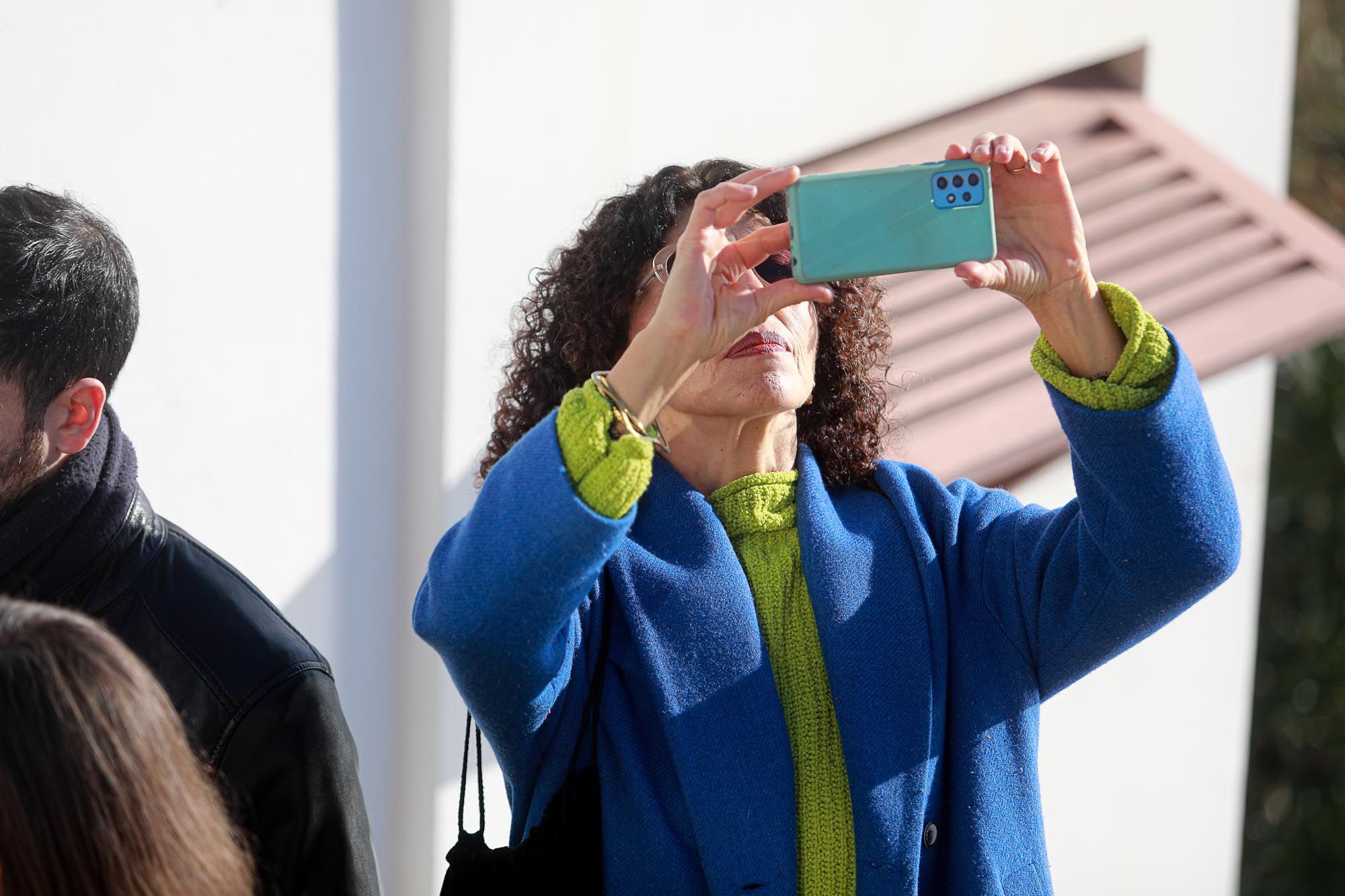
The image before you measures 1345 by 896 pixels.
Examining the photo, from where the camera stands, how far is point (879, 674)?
1.70 m

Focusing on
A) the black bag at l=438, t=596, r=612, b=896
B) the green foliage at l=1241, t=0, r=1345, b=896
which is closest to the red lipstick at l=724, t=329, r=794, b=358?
the black bag at l=438, t=596, r=612, b=896

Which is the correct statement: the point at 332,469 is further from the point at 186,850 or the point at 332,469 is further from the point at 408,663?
the point at 186,850

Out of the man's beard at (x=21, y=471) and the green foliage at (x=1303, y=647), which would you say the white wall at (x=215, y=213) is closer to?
the man's beard at (x=21, y=471)

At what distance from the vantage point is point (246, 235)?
97.5 inches

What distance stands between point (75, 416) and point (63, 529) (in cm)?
15

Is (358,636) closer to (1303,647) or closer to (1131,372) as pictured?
(1131,372)

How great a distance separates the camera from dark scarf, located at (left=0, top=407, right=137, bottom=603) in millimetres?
1673

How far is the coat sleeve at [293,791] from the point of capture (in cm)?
170

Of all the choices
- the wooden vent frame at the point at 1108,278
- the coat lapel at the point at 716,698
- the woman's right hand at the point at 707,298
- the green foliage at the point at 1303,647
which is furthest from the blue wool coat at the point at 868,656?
the green foliage at the point at 1303,647

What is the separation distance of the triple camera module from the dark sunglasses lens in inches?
11.1

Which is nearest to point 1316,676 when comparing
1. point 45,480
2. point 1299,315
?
point 1299,315

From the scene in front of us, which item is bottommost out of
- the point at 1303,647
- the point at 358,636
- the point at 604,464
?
the point at 1303,647

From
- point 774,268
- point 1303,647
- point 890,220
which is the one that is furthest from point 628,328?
point 1303,647

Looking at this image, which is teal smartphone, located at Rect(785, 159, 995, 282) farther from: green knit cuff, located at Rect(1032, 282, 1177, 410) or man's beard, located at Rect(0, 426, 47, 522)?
man's beard, located at Rect(0, 426, 47, 522)
